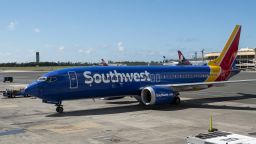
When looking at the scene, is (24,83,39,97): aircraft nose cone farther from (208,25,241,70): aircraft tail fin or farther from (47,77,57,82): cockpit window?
(208,25,241,70): aircraft tail fin

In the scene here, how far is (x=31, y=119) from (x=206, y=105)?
14.4 m

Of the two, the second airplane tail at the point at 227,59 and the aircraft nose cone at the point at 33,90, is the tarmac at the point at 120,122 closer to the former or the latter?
the aircraft nose cone at the point at 33,90

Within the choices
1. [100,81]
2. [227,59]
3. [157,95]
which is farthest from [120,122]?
[227,59]

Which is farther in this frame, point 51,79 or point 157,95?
point 157,95

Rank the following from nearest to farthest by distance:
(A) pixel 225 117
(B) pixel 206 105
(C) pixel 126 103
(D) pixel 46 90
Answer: (A) pixel 225 117 → (D) pixel 46 90 → (B) pixel 206 105 → (C) pixel 126 103

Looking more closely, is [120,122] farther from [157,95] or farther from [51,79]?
[51,79]

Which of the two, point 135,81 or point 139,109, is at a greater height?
point 135,81

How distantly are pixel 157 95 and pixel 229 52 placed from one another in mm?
12988

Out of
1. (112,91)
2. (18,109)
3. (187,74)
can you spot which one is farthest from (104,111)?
(187,74)

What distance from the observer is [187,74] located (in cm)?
3497

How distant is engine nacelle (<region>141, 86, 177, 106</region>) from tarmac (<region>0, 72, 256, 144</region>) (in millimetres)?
639

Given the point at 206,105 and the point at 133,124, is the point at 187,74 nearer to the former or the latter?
the point at 206,105

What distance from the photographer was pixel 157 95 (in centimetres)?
2861

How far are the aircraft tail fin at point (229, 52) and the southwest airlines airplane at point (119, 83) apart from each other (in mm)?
2242
